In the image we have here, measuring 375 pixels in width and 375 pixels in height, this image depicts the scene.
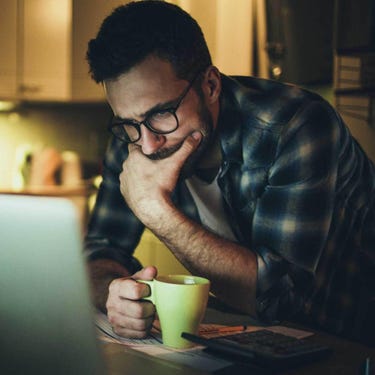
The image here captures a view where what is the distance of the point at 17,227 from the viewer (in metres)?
0.57

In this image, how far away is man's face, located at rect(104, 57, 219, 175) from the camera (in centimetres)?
136

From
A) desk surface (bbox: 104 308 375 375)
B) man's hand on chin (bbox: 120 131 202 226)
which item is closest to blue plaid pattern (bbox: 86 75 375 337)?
man's hand on chin (bbox: 120 131 202 226)

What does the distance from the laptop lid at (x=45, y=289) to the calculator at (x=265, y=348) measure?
0.34m

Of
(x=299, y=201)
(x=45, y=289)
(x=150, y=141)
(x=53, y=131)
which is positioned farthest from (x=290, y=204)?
(x=53, y=131)

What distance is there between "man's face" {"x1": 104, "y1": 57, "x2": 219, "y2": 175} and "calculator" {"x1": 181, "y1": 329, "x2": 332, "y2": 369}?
1.67 ft

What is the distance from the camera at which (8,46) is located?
154 inches

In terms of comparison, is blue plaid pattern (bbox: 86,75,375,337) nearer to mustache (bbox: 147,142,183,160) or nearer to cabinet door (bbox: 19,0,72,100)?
mustache (bbox: 147,142,183,160)

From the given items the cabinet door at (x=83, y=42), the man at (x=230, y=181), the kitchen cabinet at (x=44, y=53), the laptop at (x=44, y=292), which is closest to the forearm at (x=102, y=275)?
the man at (x=230, y=181)

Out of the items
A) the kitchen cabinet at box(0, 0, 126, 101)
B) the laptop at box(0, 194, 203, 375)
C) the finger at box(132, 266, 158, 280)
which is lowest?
the finger at box(132, 266, 158, 280)

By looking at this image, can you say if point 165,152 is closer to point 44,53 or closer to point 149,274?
point 149,274

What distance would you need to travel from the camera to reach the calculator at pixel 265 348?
0.88 m

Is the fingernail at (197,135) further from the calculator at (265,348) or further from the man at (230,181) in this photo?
the calculator at (265,348)

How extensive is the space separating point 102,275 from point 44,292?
783mm

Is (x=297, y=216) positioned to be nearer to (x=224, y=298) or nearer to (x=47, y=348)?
(x=224, y=298)
